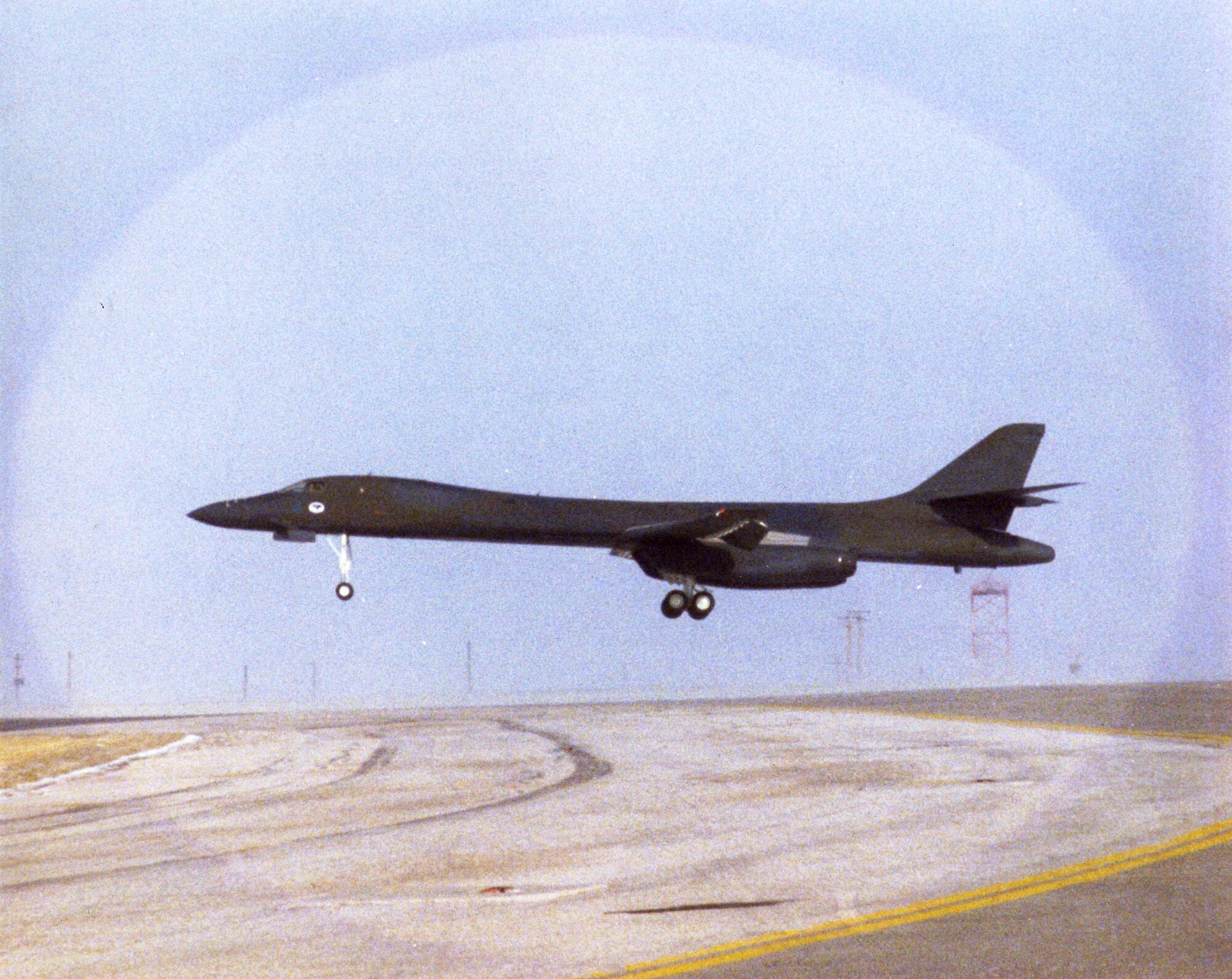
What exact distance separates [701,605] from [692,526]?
9.91 ft

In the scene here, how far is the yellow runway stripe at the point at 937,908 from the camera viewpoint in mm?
11367

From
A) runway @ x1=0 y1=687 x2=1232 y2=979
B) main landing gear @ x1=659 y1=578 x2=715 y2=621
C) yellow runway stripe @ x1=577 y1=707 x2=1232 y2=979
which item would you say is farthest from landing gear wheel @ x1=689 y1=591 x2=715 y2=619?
yellow runway stripe @ x1=577 y1=707 x2=1232 y2=979

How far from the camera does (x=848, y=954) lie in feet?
38.2

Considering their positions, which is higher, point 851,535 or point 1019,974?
point 851,535

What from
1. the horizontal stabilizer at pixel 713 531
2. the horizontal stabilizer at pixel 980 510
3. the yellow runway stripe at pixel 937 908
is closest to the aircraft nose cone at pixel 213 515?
the horizontal stabilizer at pixel 713 531

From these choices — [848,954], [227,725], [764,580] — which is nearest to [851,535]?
[764,580]

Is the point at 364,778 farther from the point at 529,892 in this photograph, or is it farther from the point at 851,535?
the point at 851,535

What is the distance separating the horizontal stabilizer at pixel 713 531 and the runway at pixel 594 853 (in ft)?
16.5

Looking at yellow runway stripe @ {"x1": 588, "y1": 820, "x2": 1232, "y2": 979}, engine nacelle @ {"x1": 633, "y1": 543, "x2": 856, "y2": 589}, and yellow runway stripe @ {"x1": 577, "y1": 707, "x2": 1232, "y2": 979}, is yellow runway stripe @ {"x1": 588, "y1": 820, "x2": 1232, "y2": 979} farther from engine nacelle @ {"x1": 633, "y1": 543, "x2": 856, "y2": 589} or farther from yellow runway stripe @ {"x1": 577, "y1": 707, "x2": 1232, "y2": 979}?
engine nacelle @ {"x1": 633, "y1": 543, "x2": 856, "y2": 589}

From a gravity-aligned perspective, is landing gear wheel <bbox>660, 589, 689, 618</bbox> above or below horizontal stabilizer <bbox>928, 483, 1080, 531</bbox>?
below

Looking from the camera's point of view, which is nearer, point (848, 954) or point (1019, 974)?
point (1019, 974)

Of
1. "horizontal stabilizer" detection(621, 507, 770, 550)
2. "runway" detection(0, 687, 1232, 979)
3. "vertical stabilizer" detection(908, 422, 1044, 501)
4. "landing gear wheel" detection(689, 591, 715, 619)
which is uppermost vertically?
"vertical stabilizer" detection(908, 422, 1044, 501)

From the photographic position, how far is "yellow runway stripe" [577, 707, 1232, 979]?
37.3ft

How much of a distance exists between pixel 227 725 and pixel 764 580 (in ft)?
60.5
